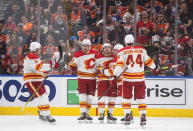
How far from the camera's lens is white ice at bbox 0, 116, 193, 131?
7473 millimetres

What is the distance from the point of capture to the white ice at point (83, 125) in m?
7.47

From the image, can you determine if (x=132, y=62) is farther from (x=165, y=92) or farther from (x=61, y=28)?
(x=61, y=28)

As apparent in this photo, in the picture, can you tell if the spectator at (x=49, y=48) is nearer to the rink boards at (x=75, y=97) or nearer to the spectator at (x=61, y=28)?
the spectator at (x=61, y=28)

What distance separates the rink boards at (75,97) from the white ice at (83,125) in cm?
46

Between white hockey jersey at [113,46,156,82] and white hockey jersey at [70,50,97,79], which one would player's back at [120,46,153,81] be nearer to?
white hockey jersey at [113,46,156,82]

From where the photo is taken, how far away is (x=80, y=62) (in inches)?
334

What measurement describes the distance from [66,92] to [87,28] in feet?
5.41

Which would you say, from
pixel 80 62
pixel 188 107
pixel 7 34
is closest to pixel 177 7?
pixel 188 107

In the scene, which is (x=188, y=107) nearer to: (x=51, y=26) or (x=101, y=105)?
(x=101, y=105)

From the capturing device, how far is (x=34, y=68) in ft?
26.8

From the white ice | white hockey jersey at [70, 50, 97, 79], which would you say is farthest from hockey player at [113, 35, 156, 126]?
white hockey jersey at [70, 50, 97, 79]

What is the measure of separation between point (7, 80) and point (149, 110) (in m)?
3.14

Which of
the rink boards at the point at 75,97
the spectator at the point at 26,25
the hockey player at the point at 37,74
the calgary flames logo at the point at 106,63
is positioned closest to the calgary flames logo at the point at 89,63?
the calgary flames logo at the point at 106,63

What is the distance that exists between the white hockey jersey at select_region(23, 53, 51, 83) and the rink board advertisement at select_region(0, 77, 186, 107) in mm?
1772
